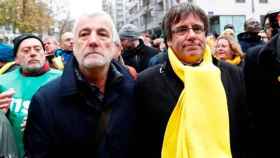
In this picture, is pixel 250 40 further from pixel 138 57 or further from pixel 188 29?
pixel 188 29

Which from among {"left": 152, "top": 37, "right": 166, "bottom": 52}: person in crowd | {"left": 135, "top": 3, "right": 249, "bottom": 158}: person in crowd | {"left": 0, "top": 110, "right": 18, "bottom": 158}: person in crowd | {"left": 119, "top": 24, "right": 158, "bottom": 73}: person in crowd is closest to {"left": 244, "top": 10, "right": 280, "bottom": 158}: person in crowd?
{"left": 135, "top": 3, "right": 249, "bottom": 158}: person in crowd

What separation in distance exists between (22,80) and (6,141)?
3.14 feet

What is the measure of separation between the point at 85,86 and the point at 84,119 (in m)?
0.23

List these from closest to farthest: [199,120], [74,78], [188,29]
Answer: [199,120], [74,78], [188,29]

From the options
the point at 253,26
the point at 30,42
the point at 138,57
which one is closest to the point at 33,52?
the point at 30,42

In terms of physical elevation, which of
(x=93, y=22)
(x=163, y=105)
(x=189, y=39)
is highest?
(x=93, y=22)

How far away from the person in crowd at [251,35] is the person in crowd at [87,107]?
483 cm

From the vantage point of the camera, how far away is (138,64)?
24.0ft

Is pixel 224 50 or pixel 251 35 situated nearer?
pixel 224 50

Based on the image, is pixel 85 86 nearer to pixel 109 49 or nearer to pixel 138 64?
pixel 109 49

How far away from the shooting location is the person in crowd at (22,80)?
388 centimetres

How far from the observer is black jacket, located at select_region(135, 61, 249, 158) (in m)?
3.03

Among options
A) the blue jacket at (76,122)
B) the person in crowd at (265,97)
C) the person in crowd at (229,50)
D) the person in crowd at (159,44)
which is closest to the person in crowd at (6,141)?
the blue jacket at (76,122)

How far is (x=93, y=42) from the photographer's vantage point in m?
3.02
